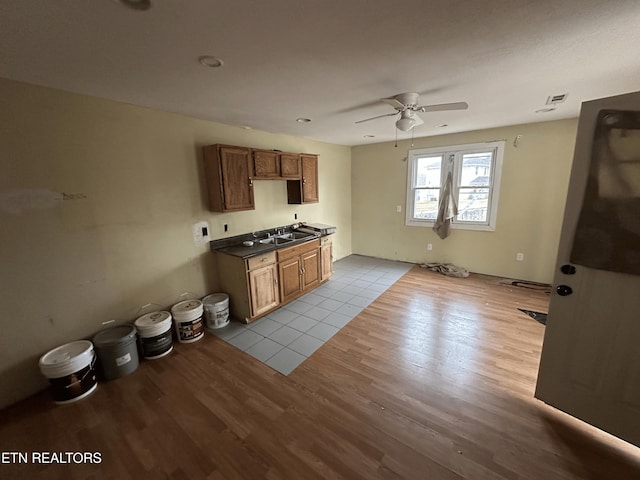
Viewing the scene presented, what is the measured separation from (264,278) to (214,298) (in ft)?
2.19

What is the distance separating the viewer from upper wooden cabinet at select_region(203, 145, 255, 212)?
2873mm

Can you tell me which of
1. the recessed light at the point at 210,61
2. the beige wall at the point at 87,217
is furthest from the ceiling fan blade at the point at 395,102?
the beige wall at the point at 87,217

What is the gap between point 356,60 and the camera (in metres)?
1.65

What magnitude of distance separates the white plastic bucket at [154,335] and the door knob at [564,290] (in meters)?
3.27

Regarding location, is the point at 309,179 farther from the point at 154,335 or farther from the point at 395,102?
the point at 154,335

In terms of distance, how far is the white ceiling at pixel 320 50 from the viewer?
1165 mm

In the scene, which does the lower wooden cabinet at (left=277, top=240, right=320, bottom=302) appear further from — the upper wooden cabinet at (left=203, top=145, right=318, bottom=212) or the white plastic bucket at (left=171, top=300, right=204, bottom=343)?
the white plastic bucket at (left=171, top=300, right=204, bottom=343)

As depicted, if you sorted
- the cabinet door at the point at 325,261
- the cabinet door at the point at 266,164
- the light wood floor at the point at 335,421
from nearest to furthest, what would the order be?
the light wood floor at the point at 335,421 < the cabinet door at the point at 266,164 < the cabinet door at the point at 325,261

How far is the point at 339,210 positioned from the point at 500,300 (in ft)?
10.6

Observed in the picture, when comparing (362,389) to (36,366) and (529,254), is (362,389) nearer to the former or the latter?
(36,366)

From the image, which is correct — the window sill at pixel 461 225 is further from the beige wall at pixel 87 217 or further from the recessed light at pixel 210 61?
the recessed light at pixel 210 61

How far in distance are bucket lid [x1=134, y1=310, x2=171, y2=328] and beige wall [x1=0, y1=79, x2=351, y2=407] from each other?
0.15 m

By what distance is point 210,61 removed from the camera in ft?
5.25

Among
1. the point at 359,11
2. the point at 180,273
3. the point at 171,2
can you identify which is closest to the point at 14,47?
the point at 171,2
